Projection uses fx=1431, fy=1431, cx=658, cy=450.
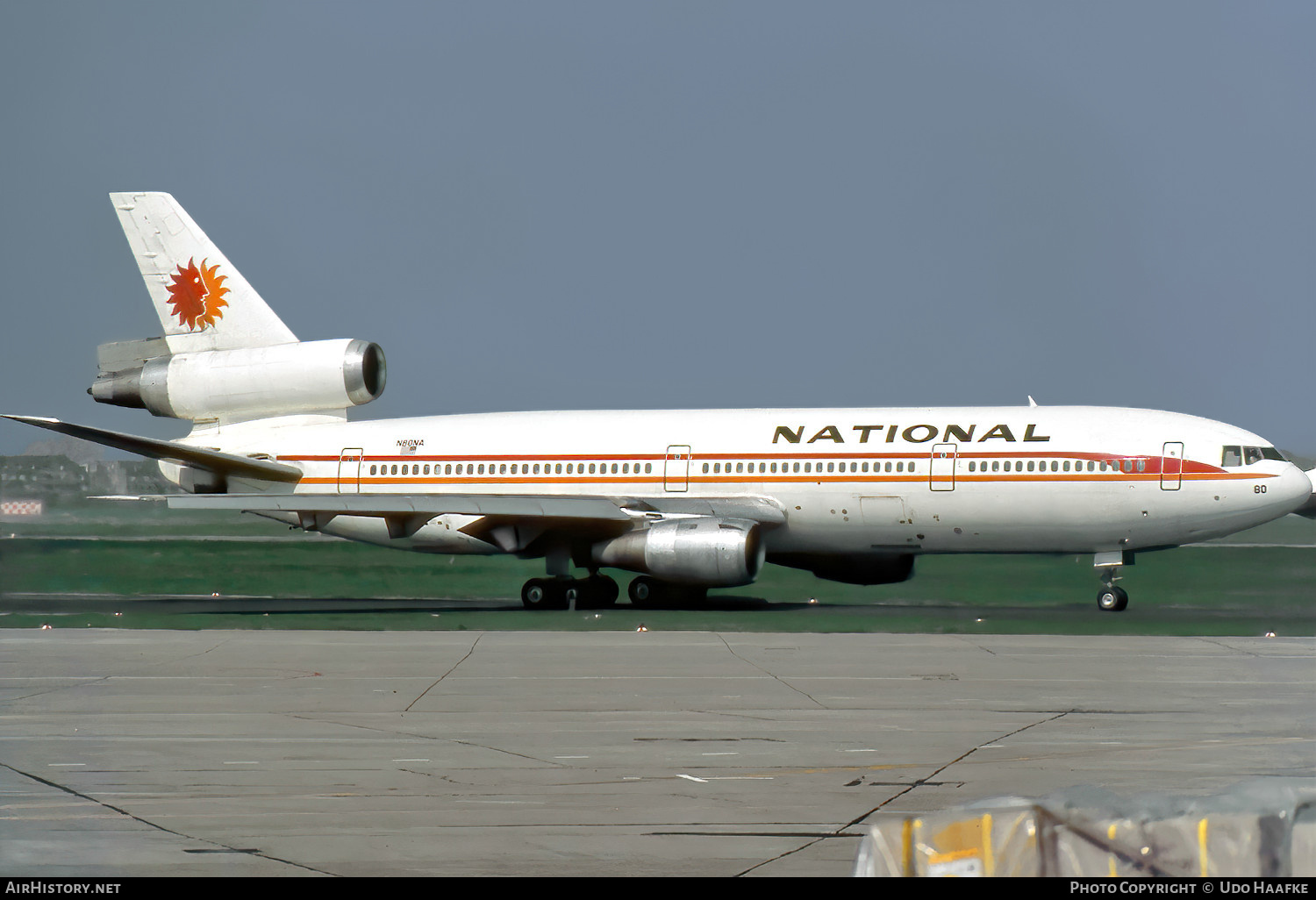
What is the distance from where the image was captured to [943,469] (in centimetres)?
2808

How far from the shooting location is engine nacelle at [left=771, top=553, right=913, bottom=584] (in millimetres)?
31094

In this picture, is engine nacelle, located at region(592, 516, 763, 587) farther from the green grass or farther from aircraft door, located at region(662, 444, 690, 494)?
aircraft door, located at region(662, 444, 690, 494)

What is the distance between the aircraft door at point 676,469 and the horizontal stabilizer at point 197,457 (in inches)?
340

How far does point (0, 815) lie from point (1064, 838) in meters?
6.97

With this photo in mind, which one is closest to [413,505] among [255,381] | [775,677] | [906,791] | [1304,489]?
[255,381]

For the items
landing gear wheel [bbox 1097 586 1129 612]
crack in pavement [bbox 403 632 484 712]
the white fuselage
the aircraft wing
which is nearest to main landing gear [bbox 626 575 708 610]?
the aircraft wing

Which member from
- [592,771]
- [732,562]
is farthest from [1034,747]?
[732,562]

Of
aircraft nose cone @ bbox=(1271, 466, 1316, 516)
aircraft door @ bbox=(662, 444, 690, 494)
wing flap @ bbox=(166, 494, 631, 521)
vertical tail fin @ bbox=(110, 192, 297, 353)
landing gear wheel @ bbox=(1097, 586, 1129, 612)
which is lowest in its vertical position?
landing gear wheel @ bbox=(1097, 586, 1129, 612)

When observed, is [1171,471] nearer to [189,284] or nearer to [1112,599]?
[1112,599]

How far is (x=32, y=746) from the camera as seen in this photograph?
38.0 feet

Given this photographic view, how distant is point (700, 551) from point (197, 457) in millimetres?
11968

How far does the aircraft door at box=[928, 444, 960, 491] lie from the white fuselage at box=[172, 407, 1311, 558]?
27 millimetres

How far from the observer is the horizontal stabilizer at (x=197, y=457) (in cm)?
2962

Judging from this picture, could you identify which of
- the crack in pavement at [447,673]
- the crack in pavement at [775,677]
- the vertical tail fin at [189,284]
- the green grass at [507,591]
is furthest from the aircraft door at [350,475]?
the crack in pavement at [775,677]
